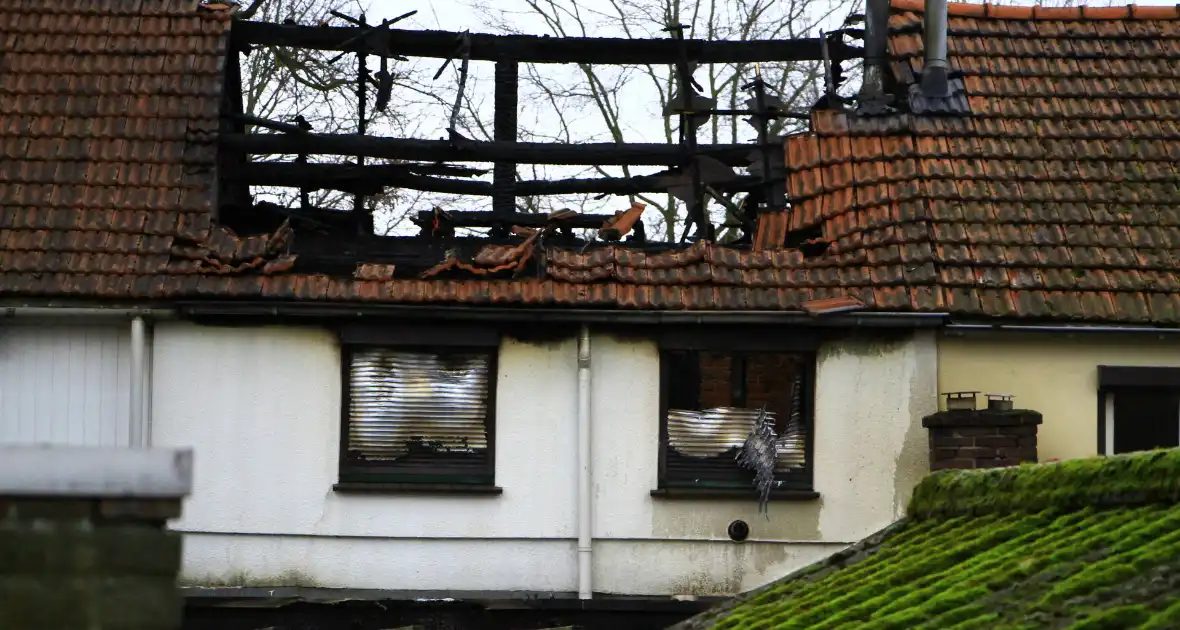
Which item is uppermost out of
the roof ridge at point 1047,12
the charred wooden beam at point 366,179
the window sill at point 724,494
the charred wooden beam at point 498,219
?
the roof ridge at point 1047,12

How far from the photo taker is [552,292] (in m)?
13.7

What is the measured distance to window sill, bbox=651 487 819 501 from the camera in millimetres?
13859

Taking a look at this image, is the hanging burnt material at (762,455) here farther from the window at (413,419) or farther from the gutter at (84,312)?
the gutter at (84,312)

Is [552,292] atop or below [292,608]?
atop

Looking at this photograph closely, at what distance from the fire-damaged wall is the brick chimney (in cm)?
82

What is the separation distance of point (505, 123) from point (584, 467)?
407 cm

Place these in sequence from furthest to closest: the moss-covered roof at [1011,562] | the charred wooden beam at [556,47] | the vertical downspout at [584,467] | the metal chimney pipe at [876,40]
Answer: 1. the charred wooden beam at [556,47]
2. the metal chimney pipe at [876,40]
3. the vertical downspout at [584,467]
4. the moss-covered roof at [1011,562]

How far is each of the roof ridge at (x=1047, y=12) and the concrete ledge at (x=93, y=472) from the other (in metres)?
13.3

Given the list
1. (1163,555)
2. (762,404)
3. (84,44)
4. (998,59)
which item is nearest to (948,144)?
(998,59)

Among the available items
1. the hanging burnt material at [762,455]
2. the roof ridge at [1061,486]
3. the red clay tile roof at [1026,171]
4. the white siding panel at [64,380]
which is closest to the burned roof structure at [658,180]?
the red clay tile roof at [1026,171]

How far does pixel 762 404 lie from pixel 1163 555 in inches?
309

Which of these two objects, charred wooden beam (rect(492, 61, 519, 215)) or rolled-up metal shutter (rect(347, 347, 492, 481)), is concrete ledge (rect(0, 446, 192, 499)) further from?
charred wooden beam (rect(492, 61, 519, 215))

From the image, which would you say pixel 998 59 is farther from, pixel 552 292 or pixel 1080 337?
pixel 552 292

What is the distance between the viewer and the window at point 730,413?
45.9 feet
